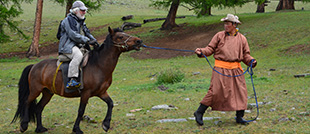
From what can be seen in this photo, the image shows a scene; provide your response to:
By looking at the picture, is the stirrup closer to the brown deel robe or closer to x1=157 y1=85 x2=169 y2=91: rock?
the brown deel robe

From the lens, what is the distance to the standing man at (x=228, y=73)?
21.3ft

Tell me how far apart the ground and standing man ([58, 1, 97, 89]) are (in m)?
14.1

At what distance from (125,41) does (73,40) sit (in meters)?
1.04

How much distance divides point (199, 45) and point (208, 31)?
11.8 feet

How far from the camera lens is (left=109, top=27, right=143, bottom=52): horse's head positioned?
20.9 ft

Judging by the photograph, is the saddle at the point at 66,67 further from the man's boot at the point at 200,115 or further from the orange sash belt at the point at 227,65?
the orange sash belt at the point at 227,65

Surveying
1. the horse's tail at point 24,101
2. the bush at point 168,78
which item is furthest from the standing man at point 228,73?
the bush at point 168,78

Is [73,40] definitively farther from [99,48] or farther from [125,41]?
[125,41]

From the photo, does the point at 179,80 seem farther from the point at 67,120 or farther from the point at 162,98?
the point at 67,120

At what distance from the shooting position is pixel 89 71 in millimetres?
6496

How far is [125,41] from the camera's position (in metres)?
6.40

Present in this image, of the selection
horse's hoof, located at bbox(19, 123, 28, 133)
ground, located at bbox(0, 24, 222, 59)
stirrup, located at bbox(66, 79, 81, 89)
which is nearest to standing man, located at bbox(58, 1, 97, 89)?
stirrup, located at bbox(66, 79, 81, 89)

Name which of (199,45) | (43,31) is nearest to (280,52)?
(199,45)

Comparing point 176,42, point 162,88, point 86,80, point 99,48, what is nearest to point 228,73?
point 99,48
